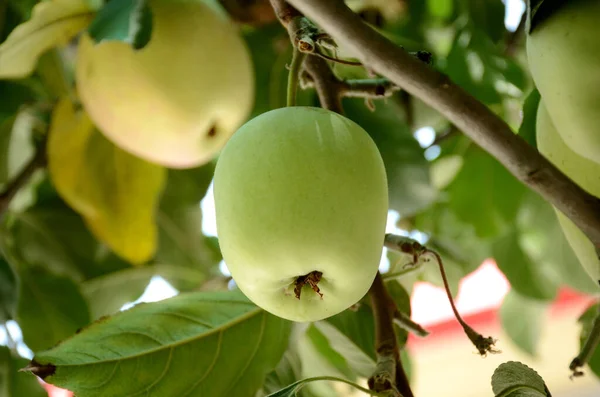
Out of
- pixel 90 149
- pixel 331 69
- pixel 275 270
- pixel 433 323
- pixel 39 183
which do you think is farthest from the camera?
pixel 433 323

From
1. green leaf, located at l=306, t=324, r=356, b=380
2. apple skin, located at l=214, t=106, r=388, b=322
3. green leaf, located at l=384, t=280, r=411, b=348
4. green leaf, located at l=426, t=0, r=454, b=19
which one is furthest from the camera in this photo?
green leaf, located at l=426, t=0, r=454, b=19

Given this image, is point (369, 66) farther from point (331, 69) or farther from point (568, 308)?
point (568, 308)

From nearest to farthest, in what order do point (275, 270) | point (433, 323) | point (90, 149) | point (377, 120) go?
point (275, 270), point (377, 120), point (90, 149), point (433, 323)

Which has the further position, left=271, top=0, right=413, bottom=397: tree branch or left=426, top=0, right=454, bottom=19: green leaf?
left=426, top=0, right=454, bottom=19: green leaf

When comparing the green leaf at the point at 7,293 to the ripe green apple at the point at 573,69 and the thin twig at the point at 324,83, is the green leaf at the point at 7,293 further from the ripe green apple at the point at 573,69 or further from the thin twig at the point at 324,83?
the ripe green apple at the point at 573,69

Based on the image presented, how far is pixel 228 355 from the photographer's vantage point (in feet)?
1.43

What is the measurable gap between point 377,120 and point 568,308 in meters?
1.13

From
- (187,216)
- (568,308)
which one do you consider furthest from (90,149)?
(568,308)

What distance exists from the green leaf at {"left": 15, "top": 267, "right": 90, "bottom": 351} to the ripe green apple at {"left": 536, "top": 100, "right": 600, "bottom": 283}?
504 mm

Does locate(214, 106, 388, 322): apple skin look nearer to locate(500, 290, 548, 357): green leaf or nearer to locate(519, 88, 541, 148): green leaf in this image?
locate(519, 88, 541, 148): green leaf

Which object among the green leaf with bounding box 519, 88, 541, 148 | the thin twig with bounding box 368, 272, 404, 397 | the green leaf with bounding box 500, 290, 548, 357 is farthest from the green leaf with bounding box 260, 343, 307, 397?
the green leaf with bounding box 500, 290, 548, 357

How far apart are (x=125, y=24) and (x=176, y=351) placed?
23 cm

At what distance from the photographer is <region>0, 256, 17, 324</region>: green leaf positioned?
643mm

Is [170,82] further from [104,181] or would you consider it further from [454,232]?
[454,232]
